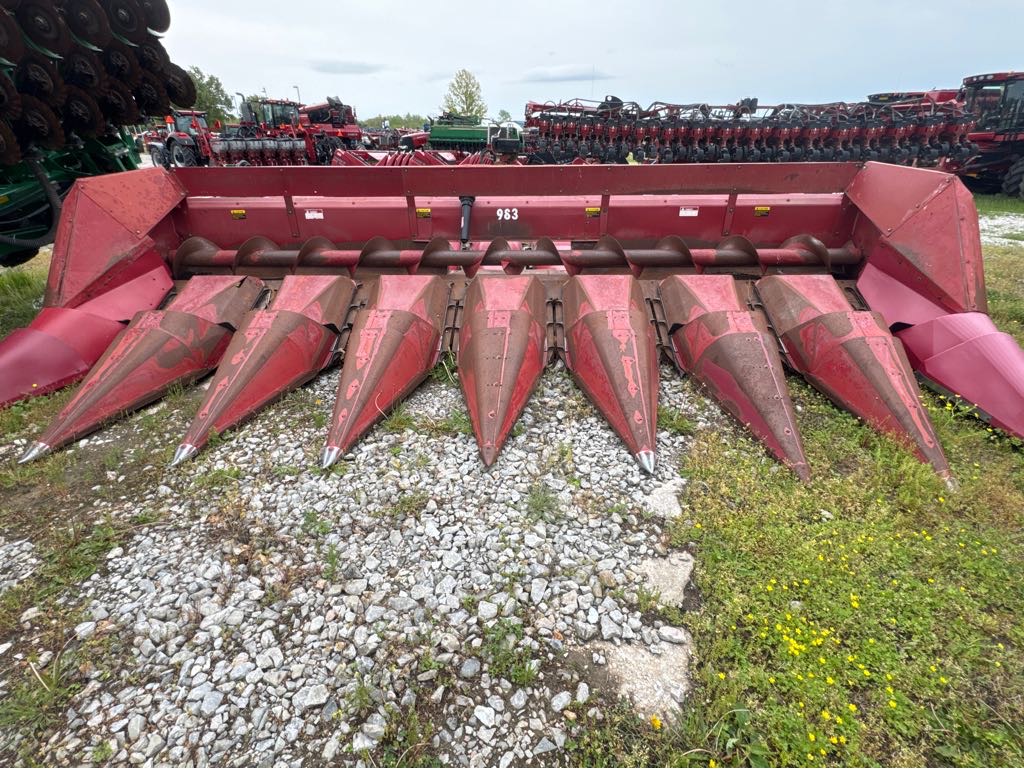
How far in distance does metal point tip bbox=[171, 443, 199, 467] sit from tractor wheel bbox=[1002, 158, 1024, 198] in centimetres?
1982

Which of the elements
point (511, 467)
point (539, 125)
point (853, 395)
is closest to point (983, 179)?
point (539, 125)

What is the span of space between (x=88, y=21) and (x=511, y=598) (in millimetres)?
7542

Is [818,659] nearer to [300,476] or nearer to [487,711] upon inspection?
[487,711]

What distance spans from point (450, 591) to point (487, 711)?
596 millimetres

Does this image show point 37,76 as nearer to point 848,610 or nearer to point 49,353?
point 49,353

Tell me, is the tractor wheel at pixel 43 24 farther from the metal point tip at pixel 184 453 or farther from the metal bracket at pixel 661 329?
the metal bracket at pixel 661 329

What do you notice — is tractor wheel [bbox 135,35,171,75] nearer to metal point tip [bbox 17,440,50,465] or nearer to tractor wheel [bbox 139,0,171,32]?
tractor wheel [bbox 139,0,171,32]

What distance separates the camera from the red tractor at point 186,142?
18.7 m

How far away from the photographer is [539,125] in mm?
19391

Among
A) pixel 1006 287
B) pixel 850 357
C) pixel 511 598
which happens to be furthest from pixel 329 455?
pixel 1006 287

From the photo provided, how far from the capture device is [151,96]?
21.5 feet

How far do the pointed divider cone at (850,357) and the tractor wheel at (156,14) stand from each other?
785cm

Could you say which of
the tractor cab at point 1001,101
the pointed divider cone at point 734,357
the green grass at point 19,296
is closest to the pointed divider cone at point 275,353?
the pointed divider cone at point 734,357

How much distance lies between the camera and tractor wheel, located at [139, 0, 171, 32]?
602 centimetres
